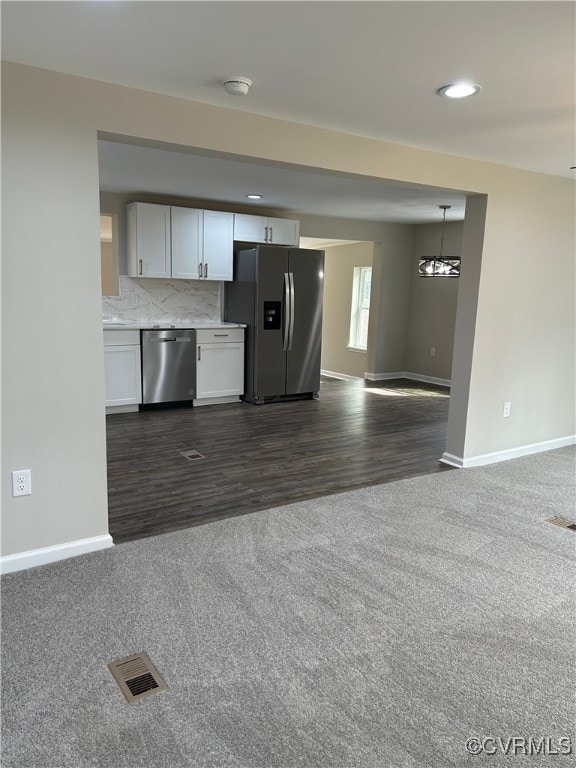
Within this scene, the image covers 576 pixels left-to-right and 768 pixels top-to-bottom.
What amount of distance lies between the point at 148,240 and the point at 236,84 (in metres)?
3.55

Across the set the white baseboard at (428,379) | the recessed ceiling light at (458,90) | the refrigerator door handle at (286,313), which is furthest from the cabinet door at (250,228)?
the recessed ceiling light at (458,90)

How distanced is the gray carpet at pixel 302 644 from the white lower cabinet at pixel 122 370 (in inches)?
116

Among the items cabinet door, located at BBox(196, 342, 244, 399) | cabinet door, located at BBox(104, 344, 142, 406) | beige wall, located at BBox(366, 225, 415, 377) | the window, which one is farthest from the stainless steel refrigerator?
the window

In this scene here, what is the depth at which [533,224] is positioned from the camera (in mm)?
4250

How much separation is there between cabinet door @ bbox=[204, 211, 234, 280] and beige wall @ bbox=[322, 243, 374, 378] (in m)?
3.00

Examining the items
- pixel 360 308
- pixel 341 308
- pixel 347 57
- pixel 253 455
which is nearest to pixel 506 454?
pixel 253 455

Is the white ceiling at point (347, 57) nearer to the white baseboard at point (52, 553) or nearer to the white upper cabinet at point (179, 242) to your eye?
the white baseboard at point (52, 553)

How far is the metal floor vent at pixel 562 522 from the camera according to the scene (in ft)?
10.6

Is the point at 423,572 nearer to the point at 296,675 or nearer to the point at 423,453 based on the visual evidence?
the point at 296,675

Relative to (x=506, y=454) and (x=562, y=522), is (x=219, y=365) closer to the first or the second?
(x=506, y=454)

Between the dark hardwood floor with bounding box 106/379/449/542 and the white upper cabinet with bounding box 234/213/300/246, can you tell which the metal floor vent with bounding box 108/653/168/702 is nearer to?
the dark hardwood floor with bounding box 106/379/449/542

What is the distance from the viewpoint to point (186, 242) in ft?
19.6

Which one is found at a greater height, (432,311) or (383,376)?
(432,311)

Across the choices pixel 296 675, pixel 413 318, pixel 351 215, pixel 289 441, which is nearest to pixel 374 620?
pixel 296 675
